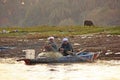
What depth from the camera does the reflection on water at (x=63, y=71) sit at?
90.2ft

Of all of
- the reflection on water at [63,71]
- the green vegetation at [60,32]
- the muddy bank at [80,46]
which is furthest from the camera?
the green vegetation at [60,32]

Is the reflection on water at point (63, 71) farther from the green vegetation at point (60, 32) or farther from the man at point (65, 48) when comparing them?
the green vegetation at point (60, 32)

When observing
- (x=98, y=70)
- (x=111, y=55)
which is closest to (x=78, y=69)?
(x=98, y=70)

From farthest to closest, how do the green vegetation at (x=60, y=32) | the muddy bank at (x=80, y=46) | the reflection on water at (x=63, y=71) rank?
the green vegetation at (x=60, y=32), the muddy bank at (x=80, y=46), the reflection on water at (x=63, y=71)

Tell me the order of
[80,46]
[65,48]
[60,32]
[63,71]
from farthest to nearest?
[60,32] < [80,46] < [65,48] < [63,71]

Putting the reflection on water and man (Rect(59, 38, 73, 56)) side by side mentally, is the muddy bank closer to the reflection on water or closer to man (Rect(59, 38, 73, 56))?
man (Rect(59, 38, 73, 56))

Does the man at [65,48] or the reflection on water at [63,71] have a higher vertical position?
the man at [65,48]

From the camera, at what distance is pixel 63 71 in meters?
30.6

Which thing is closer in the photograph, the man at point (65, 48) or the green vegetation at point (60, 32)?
the man at point (65, 48)

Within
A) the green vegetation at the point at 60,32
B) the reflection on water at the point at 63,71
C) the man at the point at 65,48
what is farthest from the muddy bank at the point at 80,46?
the green vegetation at the point at 60,32

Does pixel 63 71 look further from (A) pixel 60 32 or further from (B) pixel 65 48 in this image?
(A) pixel 60 32

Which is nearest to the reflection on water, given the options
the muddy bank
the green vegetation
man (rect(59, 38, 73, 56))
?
man (rect(59, 38, 73, 56))

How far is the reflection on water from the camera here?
2750cm

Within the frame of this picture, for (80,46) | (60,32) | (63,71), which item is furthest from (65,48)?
(60,32)
